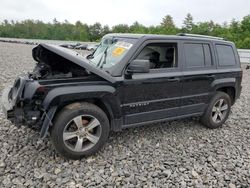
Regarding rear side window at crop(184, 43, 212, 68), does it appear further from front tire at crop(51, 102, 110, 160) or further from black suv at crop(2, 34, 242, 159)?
front tire at crop(51, 102, 110, 160)

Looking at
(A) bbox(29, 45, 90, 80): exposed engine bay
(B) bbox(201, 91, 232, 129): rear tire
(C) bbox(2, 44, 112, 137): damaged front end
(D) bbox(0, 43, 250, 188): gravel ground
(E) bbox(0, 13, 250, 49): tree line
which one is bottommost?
(D) bbox(0, 43, 250, 188): gravel ground

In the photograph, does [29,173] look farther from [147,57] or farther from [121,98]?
[147,57]

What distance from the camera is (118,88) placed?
3.61 meters

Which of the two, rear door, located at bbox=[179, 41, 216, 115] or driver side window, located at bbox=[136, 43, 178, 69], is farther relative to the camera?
rear door, located at bbox=[179, 41, 216, 115]

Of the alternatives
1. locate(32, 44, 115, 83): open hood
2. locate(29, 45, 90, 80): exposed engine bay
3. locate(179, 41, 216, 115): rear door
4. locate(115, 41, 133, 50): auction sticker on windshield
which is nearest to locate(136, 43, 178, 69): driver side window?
locate(179, 41, 216, 115): rear door

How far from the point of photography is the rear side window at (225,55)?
493 cm

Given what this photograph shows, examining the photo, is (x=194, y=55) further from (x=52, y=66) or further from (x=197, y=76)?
(x=52, y=66)

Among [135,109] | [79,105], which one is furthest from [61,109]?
[135,109]

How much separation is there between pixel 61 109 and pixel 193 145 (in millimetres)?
2390

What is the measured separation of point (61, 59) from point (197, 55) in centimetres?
252

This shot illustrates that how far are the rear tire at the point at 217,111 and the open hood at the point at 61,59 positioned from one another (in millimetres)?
2370

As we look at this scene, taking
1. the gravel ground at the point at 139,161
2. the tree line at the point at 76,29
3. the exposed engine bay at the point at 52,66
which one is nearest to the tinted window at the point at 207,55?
the gravel ground at the point at 139,161

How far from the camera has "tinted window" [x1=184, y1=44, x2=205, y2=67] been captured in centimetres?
437

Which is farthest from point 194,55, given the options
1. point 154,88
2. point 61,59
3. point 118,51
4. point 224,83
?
point 61,59
